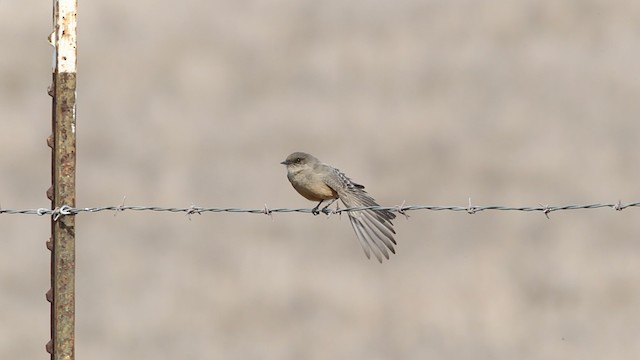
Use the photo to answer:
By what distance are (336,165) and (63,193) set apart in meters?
8.48

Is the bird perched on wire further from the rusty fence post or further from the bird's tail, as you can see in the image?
the rusty fence post

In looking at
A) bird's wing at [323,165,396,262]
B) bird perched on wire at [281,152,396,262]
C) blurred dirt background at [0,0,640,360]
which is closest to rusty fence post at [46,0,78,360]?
bird's wing at [323,165,396,262]

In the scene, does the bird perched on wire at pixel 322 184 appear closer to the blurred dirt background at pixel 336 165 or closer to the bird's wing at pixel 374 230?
the bird's wing at pixel 374 230

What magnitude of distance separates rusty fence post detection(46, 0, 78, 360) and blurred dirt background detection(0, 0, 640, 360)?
6684 millimetres

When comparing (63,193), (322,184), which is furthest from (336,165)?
(63,193)

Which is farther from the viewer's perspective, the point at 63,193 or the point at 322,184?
the point at 322,184

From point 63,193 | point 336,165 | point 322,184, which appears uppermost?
point 336,165

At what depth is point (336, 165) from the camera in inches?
613

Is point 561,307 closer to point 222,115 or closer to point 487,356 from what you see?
point 487,356

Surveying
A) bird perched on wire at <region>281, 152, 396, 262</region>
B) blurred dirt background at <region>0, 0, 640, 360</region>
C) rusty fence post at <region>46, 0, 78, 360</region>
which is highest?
blurred dirt background at <region>0, 0, 640, 360</region>

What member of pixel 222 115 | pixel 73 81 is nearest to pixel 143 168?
pixel 222 115

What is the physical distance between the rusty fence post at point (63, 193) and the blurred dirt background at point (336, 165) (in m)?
6.68

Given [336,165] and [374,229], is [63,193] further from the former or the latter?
[336,165]

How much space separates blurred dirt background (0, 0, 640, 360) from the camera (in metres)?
14.3
